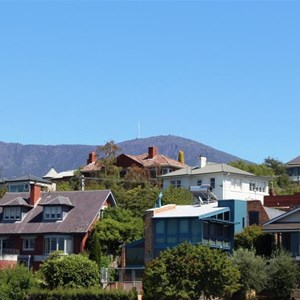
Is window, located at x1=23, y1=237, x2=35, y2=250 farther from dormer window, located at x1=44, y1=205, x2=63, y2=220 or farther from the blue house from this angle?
the blue house

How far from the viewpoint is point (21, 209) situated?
270ft

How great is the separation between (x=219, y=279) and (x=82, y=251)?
21.5 meters

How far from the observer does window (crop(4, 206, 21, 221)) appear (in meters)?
82.1

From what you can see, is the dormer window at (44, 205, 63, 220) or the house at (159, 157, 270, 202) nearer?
the dormer window at (44, 205, 63, 220)

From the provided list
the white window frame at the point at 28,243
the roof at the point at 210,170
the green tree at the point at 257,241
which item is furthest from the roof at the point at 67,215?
the roof at the point at 210,170

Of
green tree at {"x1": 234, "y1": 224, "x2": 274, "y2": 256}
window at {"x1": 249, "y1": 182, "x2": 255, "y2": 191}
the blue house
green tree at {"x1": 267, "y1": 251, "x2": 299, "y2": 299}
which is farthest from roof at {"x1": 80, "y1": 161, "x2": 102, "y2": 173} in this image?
green tree at {"x1": 267, "y1": 251, "x2": 299, "y2": 299}

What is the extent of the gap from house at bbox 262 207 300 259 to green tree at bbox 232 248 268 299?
4428mm

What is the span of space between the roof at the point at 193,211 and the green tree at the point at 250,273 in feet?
23.3

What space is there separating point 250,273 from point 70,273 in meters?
14.2

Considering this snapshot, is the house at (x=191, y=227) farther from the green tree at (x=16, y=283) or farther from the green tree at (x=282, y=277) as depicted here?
the green tree at (x=16, y=283)

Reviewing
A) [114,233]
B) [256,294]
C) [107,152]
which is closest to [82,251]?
[114,233]

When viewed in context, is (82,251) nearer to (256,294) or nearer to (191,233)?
(191,233)

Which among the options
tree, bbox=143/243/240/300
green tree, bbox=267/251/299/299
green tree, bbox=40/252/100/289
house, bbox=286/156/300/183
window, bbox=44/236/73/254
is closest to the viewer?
tree, bbox=143/243/240/300

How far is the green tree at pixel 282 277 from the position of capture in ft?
202
